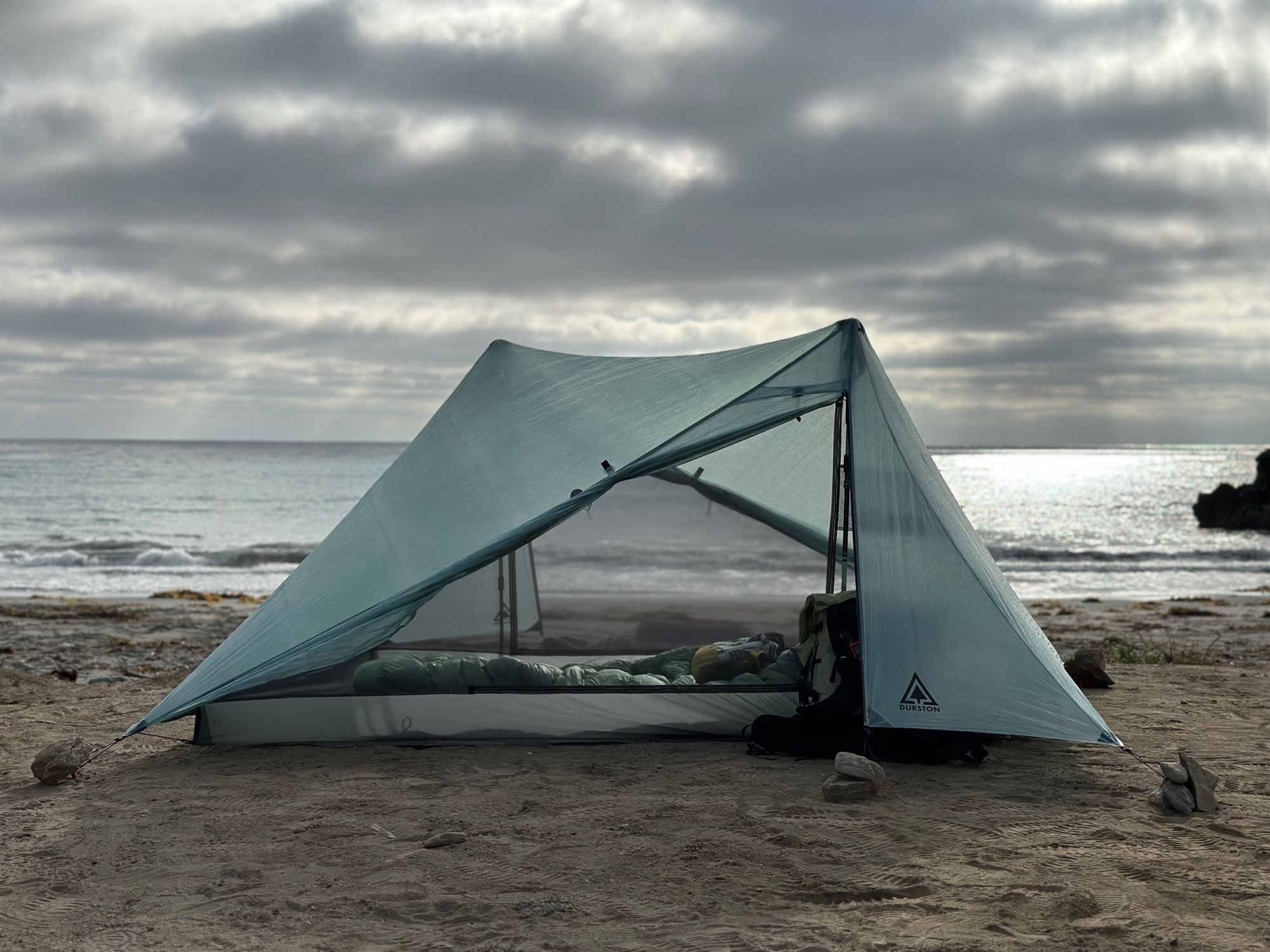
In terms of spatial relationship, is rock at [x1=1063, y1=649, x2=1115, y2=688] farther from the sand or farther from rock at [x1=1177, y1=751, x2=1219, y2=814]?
rock at [x1=1177, y1=751, x2=1219, y2=814]

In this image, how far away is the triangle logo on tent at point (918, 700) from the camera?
416cm

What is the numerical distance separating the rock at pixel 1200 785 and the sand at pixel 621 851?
0.06 m

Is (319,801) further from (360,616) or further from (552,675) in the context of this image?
(552,675)

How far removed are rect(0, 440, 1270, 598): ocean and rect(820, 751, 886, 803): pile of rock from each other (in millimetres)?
1751

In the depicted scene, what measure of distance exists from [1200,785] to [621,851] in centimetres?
217

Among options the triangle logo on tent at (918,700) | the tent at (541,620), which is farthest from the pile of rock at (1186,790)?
the triangle logo on tent at (918,700)

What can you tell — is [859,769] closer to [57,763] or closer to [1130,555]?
[57,763]

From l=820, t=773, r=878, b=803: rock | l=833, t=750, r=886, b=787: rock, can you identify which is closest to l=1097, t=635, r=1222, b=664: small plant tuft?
l=833, t=750, r=886, b=787: rock

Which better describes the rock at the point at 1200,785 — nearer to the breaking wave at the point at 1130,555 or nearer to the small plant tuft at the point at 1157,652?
the small plant tuft at the point at 1157,652

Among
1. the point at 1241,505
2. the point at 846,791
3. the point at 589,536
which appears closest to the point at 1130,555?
the point at 1241,505

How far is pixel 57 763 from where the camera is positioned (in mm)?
4176

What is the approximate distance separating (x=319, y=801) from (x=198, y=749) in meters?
1.12

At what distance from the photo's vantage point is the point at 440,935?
274cm

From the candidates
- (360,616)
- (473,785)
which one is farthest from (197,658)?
(473,785)
